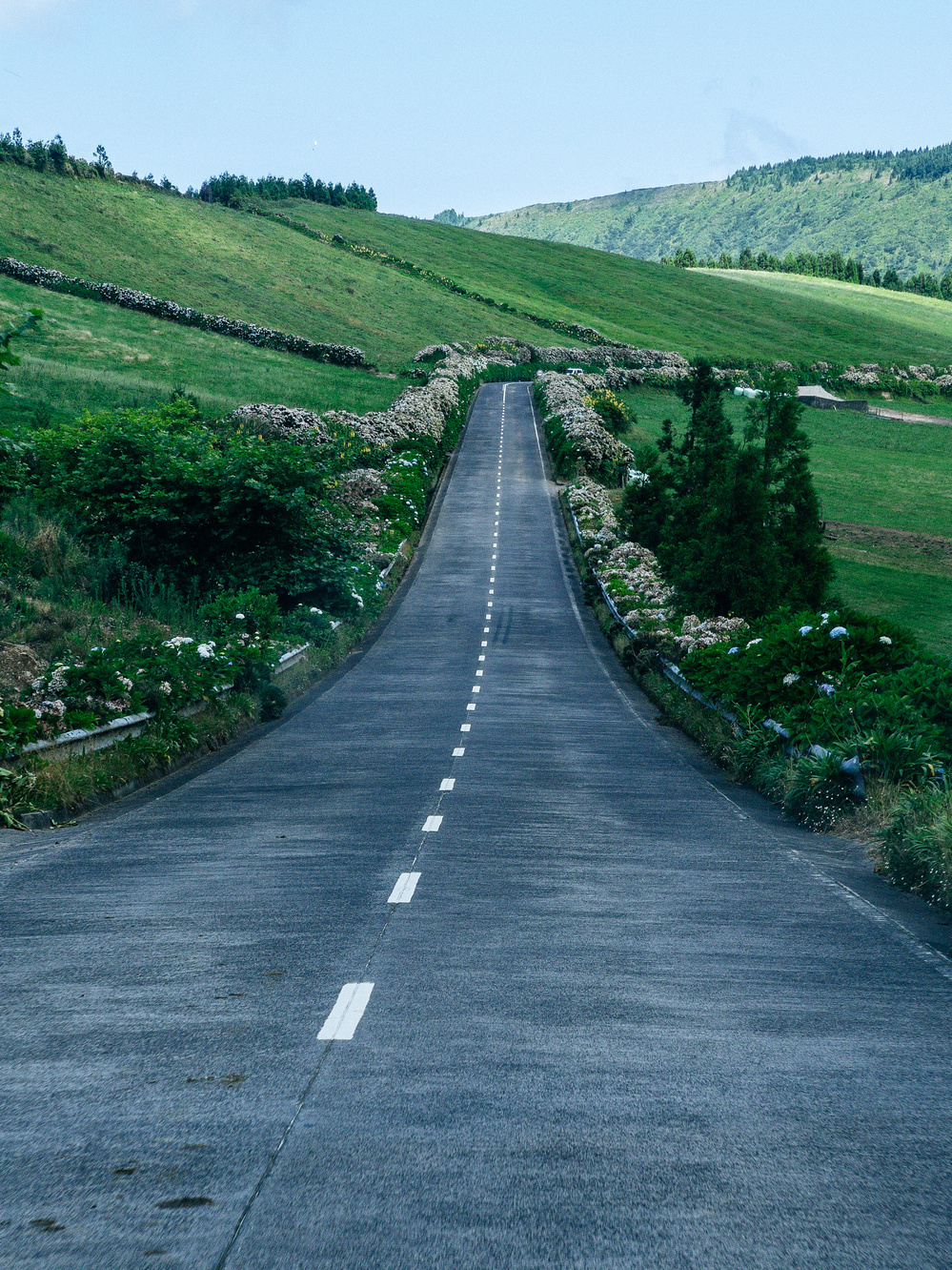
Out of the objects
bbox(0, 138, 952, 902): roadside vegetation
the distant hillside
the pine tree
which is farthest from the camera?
the distant hillside

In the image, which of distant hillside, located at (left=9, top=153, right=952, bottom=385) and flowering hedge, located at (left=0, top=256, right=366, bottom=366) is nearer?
flowering hedge, located at (left=0, top=256, right=366, bottom=366)

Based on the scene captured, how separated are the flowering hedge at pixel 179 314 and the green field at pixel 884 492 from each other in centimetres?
2363

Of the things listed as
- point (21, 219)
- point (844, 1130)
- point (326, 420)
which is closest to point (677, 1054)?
point (844, 1130)

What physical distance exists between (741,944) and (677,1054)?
97.6 inches

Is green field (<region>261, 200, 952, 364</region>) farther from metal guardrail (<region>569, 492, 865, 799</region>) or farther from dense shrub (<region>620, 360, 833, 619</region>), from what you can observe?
metal guardrail (<region>569, 492, 865, 799</region>)

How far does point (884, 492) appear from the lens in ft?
227

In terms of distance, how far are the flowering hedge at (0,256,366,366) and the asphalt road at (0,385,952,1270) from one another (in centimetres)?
8339

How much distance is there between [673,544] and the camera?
39.4 metres

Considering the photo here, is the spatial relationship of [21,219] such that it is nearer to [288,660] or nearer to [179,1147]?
[288,660]

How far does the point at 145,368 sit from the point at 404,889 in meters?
67.5

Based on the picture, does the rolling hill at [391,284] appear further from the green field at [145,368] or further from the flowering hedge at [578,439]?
the flowering hedge at [578,439]

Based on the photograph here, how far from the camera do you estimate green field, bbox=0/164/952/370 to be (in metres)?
101

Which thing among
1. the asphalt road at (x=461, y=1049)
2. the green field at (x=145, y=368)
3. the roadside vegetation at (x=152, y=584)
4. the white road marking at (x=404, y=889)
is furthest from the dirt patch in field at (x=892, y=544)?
the white road marking at (x=404, y=889)

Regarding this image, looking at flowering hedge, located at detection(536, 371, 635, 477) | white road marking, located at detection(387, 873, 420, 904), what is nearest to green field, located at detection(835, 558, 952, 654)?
flowering hedge, located at detection(536, 371, 635, 477)
